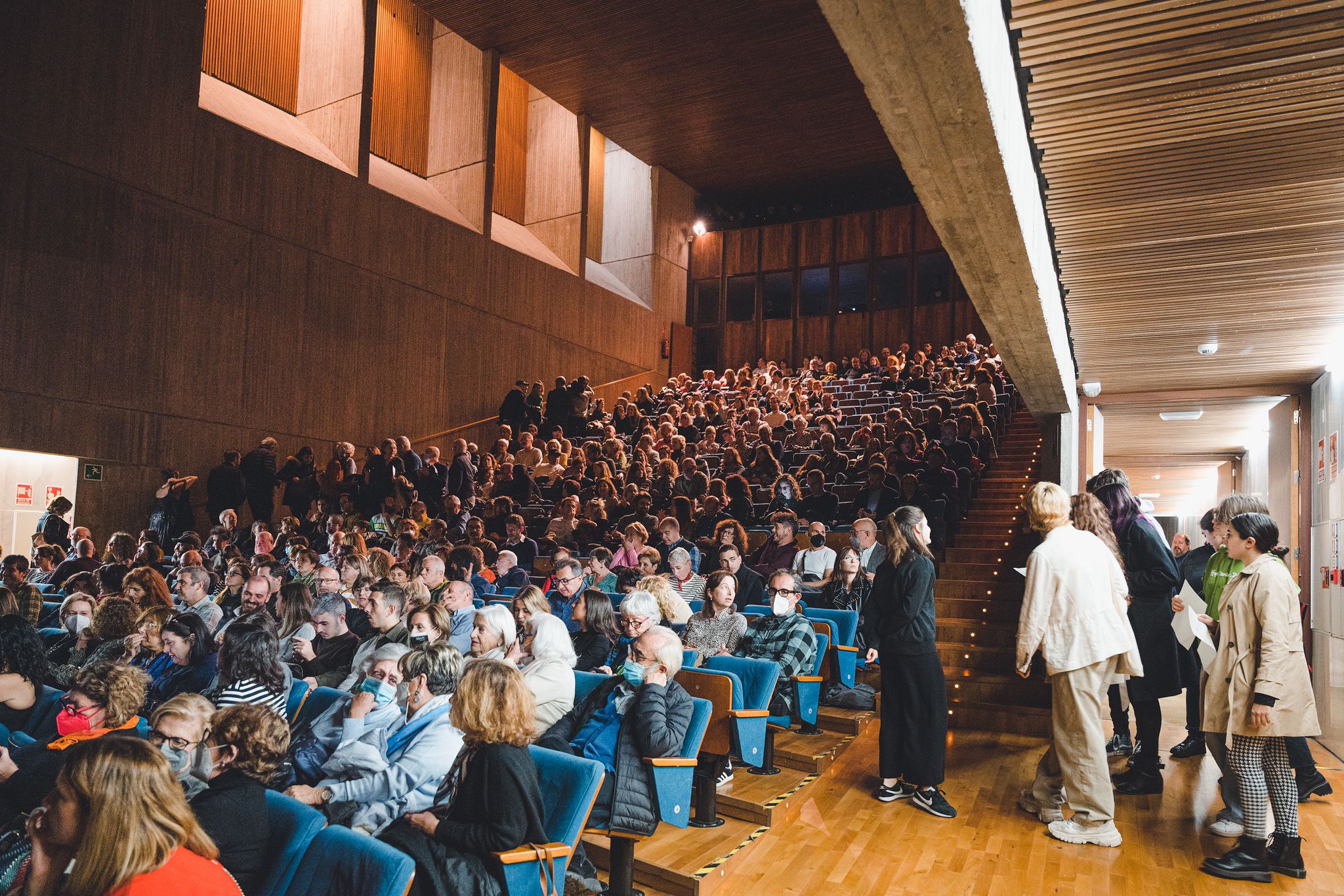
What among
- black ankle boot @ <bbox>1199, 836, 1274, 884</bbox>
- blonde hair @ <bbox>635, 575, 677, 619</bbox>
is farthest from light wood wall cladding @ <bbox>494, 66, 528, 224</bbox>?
black ankle boot @ <bbox>1199, 836, 1274, 884</bbox>

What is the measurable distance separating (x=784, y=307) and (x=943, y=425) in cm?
1175

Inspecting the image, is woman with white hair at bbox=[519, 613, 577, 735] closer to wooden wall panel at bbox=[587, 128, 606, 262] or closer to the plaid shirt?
the plaid shirt

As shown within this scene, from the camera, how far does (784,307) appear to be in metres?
19.6

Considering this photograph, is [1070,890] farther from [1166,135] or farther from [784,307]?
[784,307]

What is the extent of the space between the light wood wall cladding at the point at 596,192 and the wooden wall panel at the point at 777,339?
4051 millimetres

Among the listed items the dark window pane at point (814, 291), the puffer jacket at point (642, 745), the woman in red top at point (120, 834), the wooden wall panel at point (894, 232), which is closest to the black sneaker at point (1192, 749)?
the puffer jacket at point (642, 745)

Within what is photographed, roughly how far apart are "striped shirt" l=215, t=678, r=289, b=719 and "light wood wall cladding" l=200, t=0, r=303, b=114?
11.0 meters

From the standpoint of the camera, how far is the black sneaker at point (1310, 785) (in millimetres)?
4062

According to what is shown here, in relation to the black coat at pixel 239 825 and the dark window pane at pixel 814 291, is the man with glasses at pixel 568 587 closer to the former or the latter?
the black coat at pixel 239 825

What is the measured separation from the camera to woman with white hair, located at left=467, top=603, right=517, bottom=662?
11.6 feet

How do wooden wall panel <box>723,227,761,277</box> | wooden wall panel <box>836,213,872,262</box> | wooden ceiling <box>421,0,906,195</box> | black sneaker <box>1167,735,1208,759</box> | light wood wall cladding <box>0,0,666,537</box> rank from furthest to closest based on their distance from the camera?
1. wooden wall panel <box>723,227,761,277</box>
2. wooden wall panel <box>836,213,872,262</box>
3. wooden ceiling <box>421,0,906,195</box>
4. light wood wall cladding <box>0,0,666,537</box>
5. black sneaker <box>1167,735,1208,759</box>

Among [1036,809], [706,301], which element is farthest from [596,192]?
[1036,809]

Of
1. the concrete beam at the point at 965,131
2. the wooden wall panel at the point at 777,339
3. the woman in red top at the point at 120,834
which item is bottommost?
the woman in red top at the point at 120,834

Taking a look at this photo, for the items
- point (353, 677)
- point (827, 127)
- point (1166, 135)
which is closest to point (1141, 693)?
point (1166, 135)
